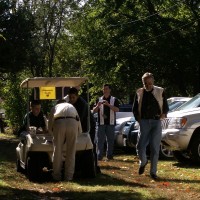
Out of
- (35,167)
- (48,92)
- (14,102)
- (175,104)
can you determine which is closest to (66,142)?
(35,167)

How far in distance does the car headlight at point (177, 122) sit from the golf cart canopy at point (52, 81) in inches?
98.0

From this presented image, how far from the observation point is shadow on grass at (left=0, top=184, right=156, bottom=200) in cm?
805

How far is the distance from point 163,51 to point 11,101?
8437 millimetres

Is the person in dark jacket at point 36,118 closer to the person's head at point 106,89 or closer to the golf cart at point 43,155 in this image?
the golf cart at point 43,155

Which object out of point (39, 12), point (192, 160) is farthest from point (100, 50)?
point (192, 160)

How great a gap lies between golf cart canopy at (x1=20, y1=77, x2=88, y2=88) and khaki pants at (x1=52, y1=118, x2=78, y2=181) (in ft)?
5.16

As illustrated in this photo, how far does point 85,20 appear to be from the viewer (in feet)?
112

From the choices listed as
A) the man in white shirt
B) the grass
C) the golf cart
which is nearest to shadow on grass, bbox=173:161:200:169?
the grass

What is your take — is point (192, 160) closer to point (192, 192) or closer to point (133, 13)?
point (192, 192)

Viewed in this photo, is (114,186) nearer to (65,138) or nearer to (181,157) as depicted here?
(65,138)

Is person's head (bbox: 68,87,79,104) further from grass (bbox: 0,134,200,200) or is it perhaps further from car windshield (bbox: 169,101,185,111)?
car windshield (bbox: 169,101,185,111)

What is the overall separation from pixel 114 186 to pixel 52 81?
2.96m

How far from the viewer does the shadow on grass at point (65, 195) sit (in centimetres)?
805

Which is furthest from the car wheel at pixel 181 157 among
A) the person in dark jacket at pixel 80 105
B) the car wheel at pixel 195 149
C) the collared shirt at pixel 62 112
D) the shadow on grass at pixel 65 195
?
the shadow on grass at pixel 65 195
